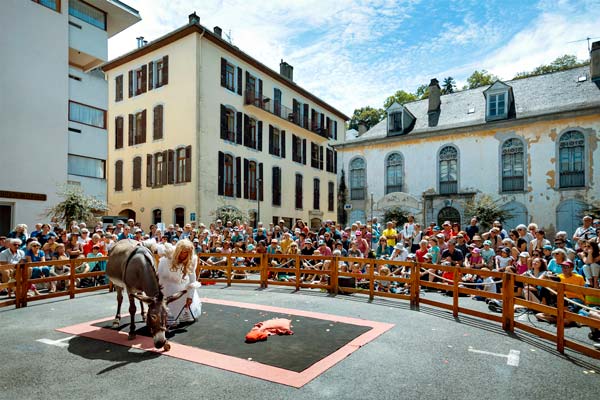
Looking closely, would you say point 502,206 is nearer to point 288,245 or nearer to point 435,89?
point 435,89

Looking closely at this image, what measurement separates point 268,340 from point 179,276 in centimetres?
199

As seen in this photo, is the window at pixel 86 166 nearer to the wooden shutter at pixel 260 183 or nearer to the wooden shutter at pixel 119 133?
the wooden shutter at pixel 119 133

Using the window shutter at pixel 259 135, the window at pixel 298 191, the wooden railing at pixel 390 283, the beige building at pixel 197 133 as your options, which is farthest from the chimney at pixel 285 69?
the wooden railing at pixel 390 283

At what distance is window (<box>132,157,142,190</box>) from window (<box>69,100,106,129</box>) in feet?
17.2

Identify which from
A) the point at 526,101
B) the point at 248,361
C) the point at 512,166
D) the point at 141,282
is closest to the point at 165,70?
the point at 512,166

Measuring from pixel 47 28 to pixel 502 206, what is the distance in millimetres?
24567

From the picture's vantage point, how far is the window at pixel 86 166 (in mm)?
19719

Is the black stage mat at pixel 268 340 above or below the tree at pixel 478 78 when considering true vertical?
below

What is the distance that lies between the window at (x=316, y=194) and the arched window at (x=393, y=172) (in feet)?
34.4

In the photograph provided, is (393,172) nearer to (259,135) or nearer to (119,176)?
(259,135)

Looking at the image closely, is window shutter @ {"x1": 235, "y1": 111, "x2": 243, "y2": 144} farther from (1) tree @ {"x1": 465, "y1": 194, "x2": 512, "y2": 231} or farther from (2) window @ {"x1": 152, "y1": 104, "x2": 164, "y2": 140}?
(1) tree @ {"x1": 465, "y1": 194, "x2": 512, "y2": 231}

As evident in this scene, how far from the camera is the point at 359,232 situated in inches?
508

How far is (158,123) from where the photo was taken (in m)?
25.4

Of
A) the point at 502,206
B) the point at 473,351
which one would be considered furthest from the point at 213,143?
the point at 473,351
